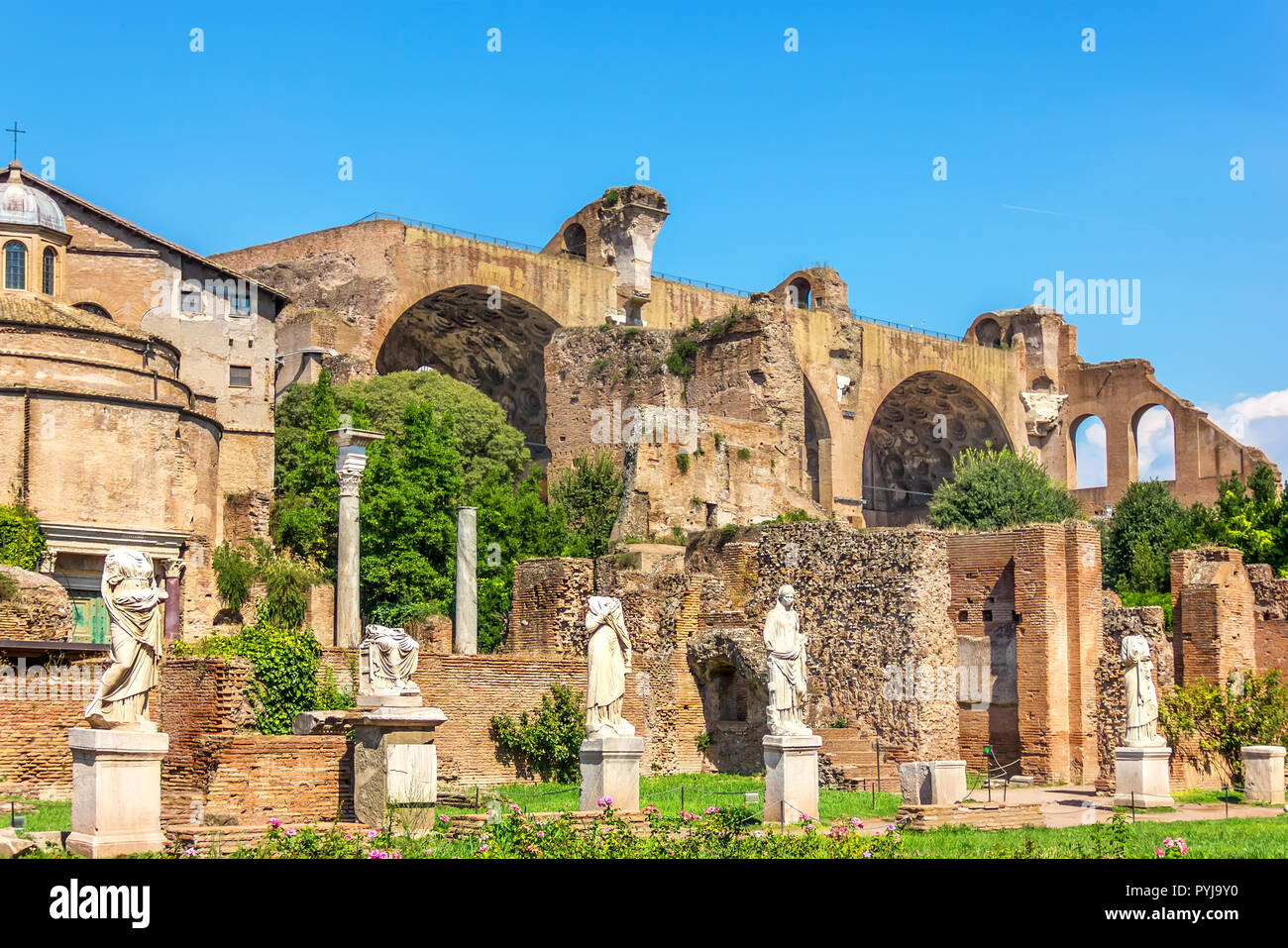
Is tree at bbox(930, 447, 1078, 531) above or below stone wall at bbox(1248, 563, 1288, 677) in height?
above

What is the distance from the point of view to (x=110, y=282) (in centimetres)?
4378

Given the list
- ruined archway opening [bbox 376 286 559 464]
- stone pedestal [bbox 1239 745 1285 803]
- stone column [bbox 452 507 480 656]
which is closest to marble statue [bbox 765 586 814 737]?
stone pedestal [bbox 1239 745 1285 803]

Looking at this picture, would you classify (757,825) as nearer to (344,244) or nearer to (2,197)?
(2,197)

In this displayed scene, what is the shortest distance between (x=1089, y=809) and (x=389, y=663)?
30.6 ft

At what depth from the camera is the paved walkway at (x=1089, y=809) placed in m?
20.7

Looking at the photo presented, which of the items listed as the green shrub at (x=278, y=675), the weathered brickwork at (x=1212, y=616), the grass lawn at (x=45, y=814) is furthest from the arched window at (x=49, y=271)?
the weathered brickwork at (x=1212, y=616)

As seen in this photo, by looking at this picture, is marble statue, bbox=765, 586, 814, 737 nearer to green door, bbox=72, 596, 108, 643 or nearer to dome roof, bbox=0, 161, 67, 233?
green door, bbox=72, 596, 108, 643

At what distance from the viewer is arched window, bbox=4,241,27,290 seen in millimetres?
39750

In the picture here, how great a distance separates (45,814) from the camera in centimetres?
1706

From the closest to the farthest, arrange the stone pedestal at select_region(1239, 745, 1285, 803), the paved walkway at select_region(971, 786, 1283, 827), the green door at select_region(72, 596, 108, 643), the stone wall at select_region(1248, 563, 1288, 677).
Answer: the paved walkway at select_region(971, 786, 1283, 827) < the stone pedestal at select_region(1239, 745, 1285, 803) < the green door at select_region(72, 596, 108, 643) < the stone wall at select_region(1248, 563, 1288, 677)

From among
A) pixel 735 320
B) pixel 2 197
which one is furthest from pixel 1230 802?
pixel 2 197

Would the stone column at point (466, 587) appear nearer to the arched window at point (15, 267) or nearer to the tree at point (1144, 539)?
the arched window at point (15, 267)

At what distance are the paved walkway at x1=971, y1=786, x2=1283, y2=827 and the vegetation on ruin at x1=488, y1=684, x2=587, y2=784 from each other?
6.10 meters
